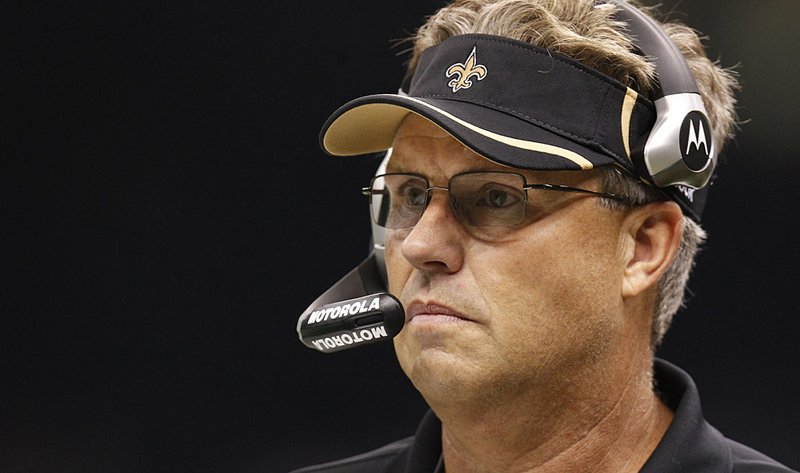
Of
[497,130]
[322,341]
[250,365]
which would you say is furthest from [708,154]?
[250,365]

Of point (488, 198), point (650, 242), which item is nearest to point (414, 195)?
point (488, 198)

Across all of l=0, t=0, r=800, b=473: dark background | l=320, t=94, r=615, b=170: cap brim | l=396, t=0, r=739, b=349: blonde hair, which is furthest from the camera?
l=0, t=0, r=800, b=473: dark background

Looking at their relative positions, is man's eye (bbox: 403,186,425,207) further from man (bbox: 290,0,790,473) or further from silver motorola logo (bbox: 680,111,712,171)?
silver motorola logo (bbox: 680,111,712,171)

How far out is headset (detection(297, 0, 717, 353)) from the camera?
164cm

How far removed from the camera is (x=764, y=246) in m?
3.02

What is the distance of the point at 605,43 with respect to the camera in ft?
5.59

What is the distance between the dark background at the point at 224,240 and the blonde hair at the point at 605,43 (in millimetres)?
1154

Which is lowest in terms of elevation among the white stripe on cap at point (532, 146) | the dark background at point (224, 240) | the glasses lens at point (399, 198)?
the dark background at point (224, 240)

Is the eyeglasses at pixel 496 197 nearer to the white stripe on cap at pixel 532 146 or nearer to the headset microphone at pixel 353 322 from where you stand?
the white stripe on cap at pixel 532 146

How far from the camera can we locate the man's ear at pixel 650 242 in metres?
1.70

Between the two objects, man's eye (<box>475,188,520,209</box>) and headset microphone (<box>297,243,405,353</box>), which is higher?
man's eye (<box>475,188,520,209</box>)

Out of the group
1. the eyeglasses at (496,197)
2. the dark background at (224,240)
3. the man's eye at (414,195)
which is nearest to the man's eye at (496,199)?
the eyeglasses at (496,197)

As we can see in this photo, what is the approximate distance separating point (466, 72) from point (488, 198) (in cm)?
21

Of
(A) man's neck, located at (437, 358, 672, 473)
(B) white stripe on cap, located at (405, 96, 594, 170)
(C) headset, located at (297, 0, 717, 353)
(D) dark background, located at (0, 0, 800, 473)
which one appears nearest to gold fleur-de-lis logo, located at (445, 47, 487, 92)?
(B) white stripe on cap, located at (405, 96, 594, 170)
